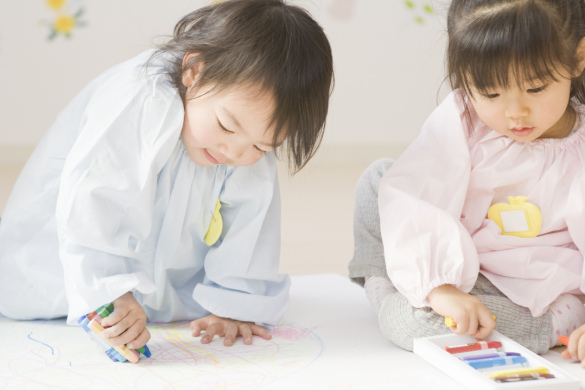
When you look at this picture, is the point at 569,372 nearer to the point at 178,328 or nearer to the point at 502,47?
the point at 502,47

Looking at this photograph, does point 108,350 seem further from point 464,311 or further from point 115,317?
point 464,311

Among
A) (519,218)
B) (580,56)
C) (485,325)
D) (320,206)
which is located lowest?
(320,206)

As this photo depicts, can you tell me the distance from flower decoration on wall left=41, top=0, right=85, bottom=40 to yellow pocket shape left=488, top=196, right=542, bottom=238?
186 cm

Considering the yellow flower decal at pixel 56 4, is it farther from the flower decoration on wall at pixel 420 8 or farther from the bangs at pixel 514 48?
the bangs at pixel 514 48

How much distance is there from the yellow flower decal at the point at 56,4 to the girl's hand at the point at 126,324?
1811mm

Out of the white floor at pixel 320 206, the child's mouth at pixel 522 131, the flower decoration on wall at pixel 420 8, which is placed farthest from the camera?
the flower decoration on wall at pixel 420 8

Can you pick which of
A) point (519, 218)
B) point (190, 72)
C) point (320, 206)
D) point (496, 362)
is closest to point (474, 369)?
point (496, 362)

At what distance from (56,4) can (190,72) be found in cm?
170

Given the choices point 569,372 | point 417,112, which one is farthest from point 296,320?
point 417,112

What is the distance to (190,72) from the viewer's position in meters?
0.97

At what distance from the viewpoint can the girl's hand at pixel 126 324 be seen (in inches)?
34.7

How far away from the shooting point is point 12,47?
8.07 feet

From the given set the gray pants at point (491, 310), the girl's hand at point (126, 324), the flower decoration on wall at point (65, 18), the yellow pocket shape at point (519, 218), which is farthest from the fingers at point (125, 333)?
the flower decoration on wall at point (65, 18)

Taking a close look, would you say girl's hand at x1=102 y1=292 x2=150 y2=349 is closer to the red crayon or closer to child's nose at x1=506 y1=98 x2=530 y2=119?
the red crayon
